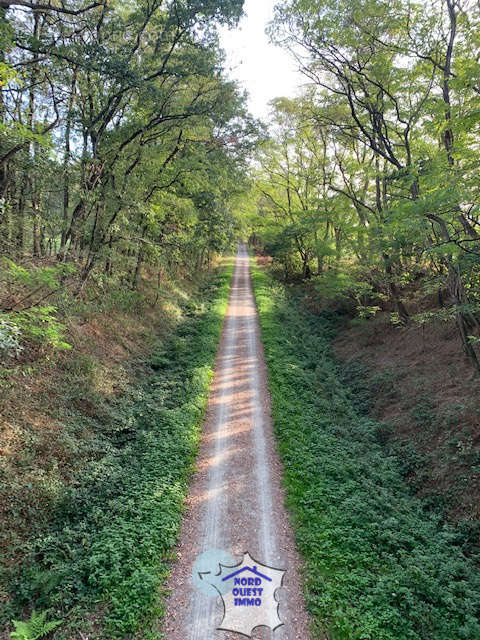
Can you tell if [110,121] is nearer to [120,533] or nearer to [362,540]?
[120,533]

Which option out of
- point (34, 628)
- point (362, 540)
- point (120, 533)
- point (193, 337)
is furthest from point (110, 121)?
point (362, 540)

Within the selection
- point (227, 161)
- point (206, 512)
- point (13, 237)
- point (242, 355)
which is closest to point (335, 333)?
point (242, 355)

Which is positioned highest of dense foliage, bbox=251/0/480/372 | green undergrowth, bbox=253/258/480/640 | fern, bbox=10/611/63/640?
dense foliage, bbox=251/0/480/372

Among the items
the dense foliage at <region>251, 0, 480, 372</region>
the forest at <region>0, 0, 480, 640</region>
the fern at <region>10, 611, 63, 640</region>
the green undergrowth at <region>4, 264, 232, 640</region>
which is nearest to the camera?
the fern at <region>10, 611, 63, 640</region>

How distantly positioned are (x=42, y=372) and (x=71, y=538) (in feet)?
16.5

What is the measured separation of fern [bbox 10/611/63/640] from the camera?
442 cm

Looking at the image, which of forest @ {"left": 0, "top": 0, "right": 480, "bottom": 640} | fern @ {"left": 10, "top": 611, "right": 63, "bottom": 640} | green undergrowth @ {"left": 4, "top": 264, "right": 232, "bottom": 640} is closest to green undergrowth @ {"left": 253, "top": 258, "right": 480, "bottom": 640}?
forest @ {"left": 0, "top": 0, "right": 480, "bottom": 640}

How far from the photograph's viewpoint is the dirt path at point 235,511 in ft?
16.6

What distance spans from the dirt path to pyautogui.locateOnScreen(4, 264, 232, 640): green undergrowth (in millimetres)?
358

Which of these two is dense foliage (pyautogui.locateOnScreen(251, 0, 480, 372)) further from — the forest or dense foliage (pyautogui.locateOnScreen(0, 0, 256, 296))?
dense foliage (pyautogui.locateOnScreen(0, 0, 256, 296))

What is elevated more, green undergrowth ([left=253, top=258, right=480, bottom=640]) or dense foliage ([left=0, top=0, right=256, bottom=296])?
dense foliage ([left=0, top=0, right=256, bottom=296])

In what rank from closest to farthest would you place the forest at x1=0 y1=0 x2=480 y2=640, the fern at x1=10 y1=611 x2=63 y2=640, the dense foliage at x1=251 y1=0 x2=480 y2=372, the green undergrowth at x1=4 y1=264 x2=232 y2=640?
the fern at x1=10 y1=611 x2=63 y2=640 < the green undergrowth at x1=4 y1=264 x2=232 y2=640 < the forest at x1=0 y1=0 x2=480 y2=640 < the dense foliage at x1=251 y1=0 x2=480 y2=372

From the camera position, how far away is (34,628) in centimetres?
456

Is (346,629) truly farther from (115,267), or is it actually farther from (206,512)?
(115,267)
